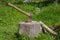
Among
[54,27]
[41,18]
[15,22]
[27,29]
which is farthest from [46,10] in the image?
[27,29]

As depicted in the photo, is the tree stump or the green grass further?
the green grass

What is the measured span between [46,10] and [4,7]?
2.39 m

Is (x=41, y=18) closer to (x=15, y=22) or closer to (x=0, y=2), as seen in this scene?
(x=15, y=22)

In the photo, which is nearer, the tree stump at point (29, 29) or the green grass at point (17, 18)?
the tree stump at point (29, 29)

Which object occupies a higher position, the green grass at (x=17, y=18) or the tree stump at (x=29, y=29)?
the tree stump at (x=29, y=29)

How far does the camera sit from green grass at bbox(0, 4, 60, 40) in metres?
10.8

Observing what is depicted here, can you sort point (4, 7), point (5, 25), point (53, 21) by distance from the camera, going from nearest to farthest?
point (5, 25), point (53, 21), point (4, 7)

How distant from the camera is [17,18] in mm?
14859

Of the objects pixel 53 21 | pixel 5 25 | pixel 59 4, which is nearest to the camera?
pixel 5 25

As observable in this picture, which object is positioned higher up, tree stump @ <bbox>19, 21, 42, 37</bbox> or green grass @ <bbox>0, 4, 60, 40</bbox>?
tree stump @ <bbox>19, 21, 42, 37</bbox>

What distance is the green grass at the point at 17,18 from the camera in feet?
35.4

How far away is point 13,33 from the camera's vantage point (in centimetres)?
1092

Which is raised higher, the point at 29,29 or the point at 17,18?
the point at 29,29

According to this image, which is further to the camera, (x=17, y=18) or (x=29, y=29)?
(x=17, y=18)
